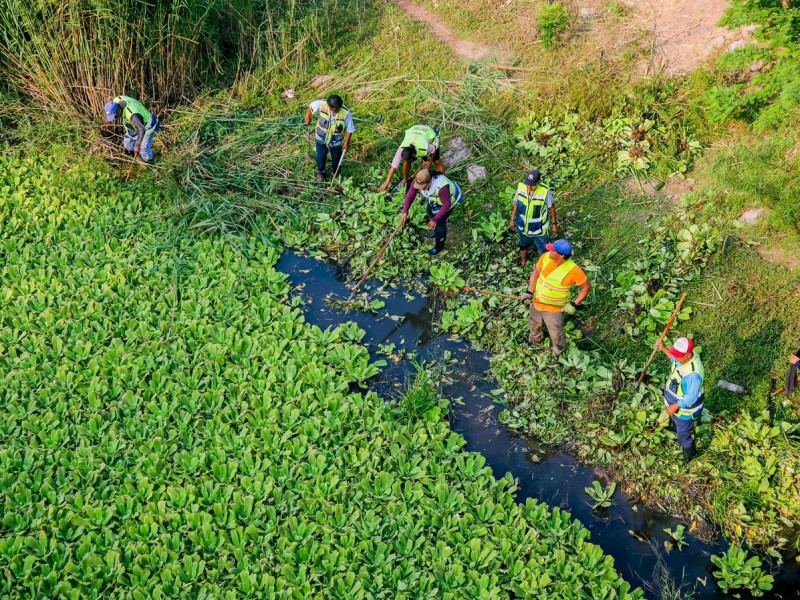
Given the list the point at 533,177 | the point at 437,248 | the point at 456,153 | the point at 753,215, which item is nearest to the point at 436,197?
the point at 437,248

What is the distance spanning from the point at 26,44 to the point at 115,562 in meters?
8.75

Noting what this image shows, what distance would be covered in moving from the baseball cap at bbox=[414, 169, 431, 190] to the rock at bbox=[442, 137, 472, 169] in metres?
2.20

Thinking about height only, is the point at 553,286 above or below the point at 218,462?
above

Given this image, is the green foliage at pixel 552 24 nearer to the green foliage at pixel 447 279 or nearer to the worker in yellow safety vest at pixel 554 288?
the green foliage at pixel 447 279

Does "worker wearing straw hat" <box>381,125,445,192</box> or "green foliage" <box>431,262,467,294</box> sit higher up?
"worker wearing straw hat" <box>381,125,445,192</box>

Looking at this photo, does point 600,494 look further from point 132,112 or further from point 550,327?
point 132,112

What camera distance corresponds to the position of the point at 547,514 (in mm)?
7102

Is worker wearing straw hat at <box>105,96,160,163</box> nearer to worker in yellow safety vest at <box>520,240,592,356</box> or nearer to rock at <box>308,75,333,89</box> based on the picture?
rock at <box>308,75,333,89</box>

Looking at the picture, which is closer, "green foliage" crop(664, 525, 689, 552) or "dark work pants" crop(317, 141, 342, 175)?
"green foliage" crop(664, 525, 689, 552)

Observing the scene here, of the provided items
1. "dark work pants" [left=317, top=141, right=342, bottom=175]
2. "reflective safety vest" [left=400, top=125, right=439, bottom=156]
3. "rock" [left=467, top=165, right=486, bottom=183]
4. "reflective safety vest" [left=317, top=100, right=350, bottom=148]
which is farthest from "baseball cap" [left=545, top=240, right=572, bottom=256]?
"dark work pants" [left=317, top=141, right=342, bottom=175]

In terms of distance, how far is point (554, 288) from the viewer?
8156 millimetres

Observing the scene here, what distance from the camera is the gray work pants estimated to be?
8391 millimetres

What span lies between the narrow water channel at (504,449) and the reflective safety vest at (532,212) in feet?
Result: 5.59

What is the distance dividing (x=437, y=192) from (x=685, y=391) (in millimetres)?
4048
